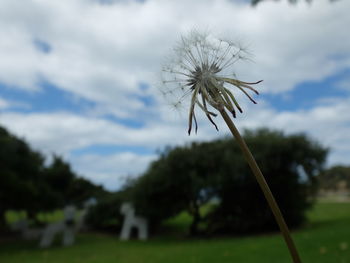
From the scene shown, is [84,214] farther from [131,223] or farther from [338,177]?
[338,177]

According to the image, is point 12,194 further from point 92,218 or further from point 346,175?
point 346,175

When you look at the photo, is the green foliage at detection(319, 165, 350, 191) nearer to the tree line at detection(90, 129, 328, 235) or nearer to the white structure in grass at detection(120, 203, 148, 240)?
the tree line at detection(90, 129, 328, 235)

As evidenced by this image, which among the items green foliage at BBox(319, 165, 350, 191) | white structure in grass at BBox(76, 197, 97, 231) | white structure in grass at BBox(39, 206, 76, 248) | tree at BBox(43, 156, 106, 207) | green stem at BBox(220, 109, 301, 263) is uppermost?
green foliage at BBox(319, 165, 350, 191)

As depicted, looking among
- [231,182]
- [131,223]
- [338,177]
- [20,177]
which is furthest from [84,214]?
[338,177]

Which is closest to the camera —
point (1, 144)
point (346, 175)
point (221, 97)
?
point (221, 97)

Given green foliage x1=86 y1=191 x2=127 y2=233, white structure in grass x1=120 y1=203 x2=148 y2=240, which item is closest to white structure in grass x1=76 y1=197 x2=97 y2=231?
green foliage x1=86 y1=191 x2=127 y2=233

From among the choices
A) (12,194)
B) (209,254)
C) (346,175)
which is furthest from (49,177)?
(346,175)
